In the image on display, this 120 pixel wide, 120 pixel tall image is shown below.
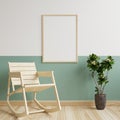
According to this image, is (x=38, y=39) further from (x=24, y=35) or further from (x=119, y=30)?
(x=119, y=30)

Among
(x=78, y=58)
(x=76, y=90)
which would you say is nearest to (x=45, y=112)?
(x=76, y=90)

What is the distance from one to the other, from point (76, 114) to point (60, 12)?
5.47 ft

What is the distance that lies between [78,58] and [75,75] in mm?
284

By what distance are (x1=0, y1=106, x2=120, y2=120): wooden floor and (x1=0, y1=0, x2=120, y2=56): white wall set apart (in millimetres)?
913

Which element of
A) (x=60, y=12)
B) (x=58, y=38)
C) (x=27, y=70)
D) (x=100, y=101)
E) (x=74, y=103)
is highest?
(x=60, y=12)

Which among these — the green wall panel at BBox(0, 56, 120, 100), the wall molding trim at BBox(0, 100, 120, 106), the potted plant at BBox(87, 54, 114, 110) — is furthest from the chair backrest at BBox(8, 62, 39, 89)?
the potted plant at BBox(87, 54, 114, 110)

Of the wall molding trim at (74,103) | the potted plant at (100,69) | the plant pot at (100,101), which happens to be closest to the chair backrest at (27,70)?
the wall molding trim at (74,103)

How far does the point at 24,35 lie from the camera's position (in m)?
3.85

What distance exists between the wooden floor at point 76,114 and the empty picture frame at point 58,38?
2.74 ft

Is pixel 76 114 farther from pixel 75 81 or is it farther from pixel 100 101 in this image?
pixel 75 81

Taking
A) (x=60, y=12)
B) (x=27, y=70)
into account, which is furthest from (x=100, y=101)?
(x=60, y=12)

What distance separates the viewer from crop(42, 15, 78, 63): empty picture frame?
3.85 meters

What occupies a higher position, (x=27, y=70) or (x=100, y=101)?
(x=27, y=70)

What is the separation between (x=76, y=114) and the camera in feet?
10.5
